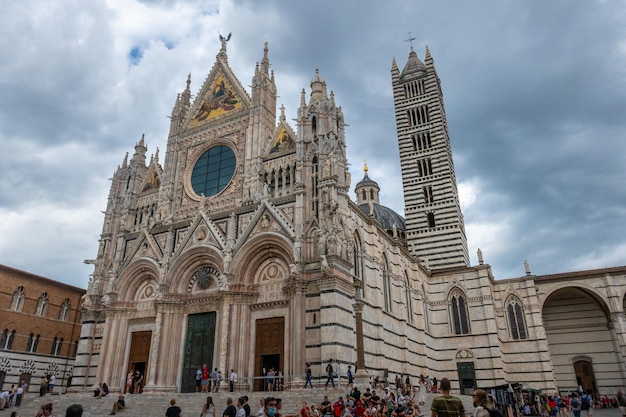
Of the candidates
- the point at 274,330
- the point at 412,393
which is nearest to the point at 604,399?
the point at 412,393

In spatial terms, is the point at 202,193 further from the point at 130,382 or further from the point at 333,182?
the point at 130,382

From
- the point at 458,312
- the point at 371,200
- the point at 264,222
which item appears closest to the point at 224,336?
the point at 264,222

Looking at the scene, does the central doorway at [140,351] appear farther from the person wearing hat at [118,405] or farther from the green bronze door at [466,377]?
the green bronze door at [466,377]

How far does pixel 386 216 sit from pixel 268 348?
27.5 metres

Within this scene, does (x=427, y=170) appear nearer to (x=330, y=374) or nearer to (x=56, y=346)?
(x=330, y=374)

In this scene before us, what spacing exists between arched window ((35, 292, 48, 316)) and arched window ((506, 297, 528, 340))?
32.0 meters

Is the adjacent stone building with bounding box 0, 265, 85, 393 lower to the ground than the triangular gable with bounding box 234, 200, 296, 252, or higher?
lower

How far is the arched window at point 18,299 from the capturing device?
27891mm

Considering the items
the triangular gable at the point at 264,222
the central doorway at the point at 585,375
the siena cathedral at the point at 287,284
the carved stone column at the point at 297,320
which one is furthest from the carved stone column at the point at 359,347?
the central doorway at the point at 585,375

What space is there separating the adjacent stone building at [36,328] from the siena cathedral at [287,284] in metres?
5.70

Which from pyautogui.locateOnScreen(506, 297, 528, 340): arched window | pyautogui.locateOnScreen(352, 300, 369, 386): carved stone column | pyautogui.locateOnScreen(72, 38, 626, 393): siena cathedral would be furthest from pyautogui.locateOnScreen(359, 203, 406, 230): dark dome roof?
pyautogui.locateOnScreen(352, 300, 369, 386): carved stone column

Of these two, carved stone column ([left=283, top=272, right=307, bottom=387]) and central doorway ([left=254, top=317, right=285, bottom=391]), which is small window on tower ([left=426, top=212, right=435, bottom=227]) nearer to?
carved stone column ([left=283, top=272, right=307, bottom=387])

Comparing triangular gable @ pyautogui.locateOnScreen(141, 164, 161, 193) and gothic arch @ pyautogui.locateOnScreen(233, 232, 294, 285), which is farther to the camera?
triangular gable @ pyautogui.locateOnScreen(141, 164, 161, 193)

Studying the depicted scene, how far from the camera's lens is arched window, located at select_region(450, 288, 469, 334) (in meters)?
31.9
